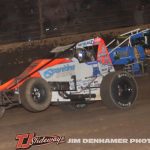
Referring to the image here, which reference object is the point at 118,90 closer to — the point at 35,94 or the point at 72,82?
the point at 72,82

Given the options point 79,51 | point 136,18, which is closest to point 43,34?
point 136,18

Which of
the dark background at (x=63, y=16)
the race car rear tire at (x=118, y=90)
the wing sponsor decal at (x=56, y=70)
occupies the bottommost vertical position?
the race car rear tire at (x=118, y=90)

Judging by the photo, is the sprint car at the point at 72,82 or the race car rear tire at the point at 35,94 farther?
the sprint car at the point at 72,82

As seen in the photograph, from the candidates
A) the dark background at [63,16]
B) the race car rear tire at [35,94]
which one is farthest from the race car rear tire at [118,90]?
the dark background at [63,16]

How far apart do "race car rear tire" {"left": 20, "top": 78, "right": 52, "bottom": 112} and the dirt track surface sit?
377 millimetres

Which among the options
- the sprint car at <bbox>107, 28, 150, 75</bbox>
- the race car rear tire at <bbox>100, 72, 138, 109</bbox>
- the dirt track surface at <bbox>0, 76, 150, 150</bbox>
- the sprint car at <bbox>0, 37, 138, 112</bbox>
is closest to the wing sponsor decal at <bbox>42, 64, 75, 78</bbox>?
the sprint car at <bbox>0, 37, 138, 112</bbox>

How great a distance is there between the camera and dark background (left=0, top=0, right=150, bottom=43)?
51.1 ft

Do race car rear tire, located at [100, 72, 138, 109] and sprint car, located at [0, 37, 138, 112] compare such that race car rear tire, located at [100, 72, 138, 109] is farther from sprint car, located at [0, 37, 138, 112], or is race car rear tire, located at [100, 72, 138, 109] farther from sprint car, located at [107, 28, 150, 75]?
sprint car, located at [107, 28, 150, 75]

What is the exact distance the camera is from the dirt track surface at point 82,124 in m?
7.95

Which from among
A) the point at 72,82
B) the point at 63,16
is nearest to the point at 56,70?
the point at 72,82

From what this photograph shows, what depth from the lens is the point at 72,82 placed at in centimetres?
962

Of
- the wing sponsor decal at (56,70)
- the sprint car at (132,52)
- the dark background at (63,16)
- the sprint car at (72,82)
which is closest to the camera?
the sprint car at (72,82)

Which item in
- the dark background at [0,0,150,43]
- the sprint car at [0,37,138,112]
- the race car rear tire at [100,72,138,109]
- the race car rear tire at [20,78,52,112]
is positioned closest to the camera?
the race car rear tire at [20,78,52,112]

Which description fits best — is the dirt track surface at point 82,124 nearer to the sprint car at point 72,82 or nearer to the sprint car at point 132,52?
the sprint car at point 72,82
